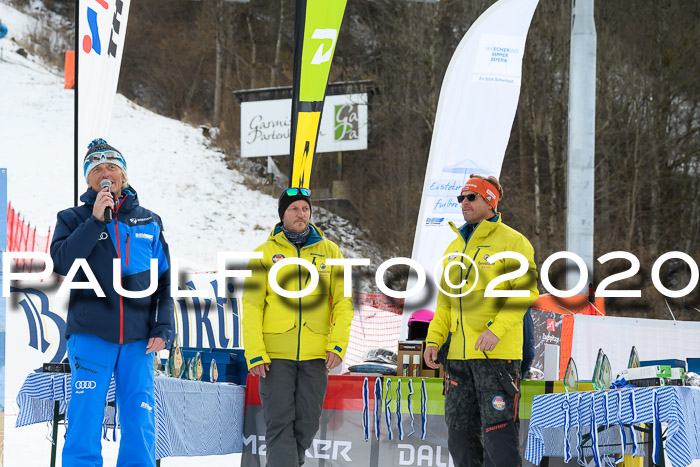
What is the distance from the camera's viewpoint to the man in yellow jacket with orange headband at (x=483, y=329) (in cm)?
429

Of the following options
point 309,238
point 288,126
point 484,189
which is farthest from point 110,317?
point 288,126

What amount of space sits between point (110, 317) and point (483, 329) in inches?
70.2

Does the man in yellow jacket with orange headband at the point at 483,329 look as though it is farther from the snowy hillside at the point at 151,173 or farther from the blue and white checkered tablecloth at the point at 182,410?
the snowy hillside at the point at 151,173

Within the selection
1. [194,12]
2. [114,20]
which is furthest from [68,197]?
[114,20]

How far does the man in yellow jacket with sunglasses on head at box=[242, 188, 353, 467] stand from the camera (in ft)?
14.6

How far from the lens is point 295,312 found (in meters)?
4.53

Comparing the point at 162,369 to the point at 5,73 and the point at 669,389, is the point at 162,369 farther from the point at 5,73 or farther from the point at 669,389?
the point at 5,73

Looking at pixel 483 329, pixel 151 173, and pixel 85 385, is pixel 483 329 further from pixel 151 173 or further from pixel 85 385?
pixel 151 173

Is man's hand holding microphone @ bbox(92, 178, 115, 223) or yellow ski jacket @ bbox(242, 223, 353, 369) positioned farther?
yellow ski jacket @ bbox(242, 223, 353, 369)

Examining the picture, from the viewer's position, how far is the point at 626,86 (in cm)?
2384

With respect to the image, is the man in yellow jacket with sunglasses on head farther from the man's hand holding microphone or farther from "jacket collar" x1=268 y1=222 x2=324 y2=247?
the man's hand holding microphone

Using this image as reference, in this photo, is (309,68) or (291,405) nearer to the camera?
(291,405)

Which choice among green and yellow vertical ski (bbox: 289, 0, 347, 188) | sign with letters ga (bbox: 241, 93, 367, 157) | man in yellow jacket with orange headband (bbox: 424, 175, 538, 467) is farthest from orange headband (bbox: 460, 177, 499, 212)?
sign with letters ga (bbox: 241, 93, 367, 157)

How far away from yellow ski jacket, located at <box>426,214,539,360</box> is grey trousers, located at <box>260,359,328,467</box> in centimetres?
64
